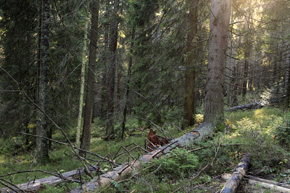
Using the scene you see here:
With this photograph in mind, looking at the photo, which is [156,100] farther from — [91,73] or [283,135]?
[283,135]

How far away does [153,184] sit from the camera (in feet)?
10.3

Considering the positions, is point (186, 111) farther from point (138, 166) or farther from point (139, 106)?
point (138, 166)

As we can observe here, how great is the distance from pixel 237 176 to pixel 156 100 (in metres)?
7.12

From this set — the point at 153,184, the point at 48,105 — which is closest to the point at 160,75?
the point at 48,105

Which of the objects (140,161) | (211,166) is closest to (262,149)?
(211,166)

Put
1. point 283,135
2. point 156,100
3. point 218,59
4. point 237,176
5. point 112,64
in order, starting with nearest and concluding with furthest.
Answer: point 237,176, point 283,135, point 218,59, point 156,100, point 112,64

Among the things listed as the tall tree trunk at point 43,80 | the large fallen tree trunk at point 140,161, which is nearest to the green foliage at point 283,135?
the large fallen tree trunk at point 140,161

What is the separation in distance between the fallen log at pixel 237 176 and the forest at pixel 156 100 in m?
0.02

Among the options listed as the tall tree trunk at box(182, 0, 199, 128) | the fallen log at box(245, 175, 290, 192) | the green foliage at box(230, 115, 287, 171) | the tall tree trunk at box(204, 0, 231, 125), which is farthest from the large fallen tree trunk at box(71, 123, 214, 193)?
the tall tree trunk at box(182, 0, 199, 128)

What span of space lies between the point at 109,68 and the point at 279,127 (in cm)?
937

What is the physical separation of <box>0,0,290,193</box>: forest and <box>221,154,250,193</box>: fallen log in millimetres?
21

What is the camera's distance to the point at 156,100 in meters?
9.96

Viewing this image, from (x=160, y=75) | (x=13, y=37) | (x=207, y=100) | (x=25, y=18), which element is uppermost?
(x=25, y=18)

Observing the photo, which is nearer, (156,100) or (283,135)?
(283,135)
